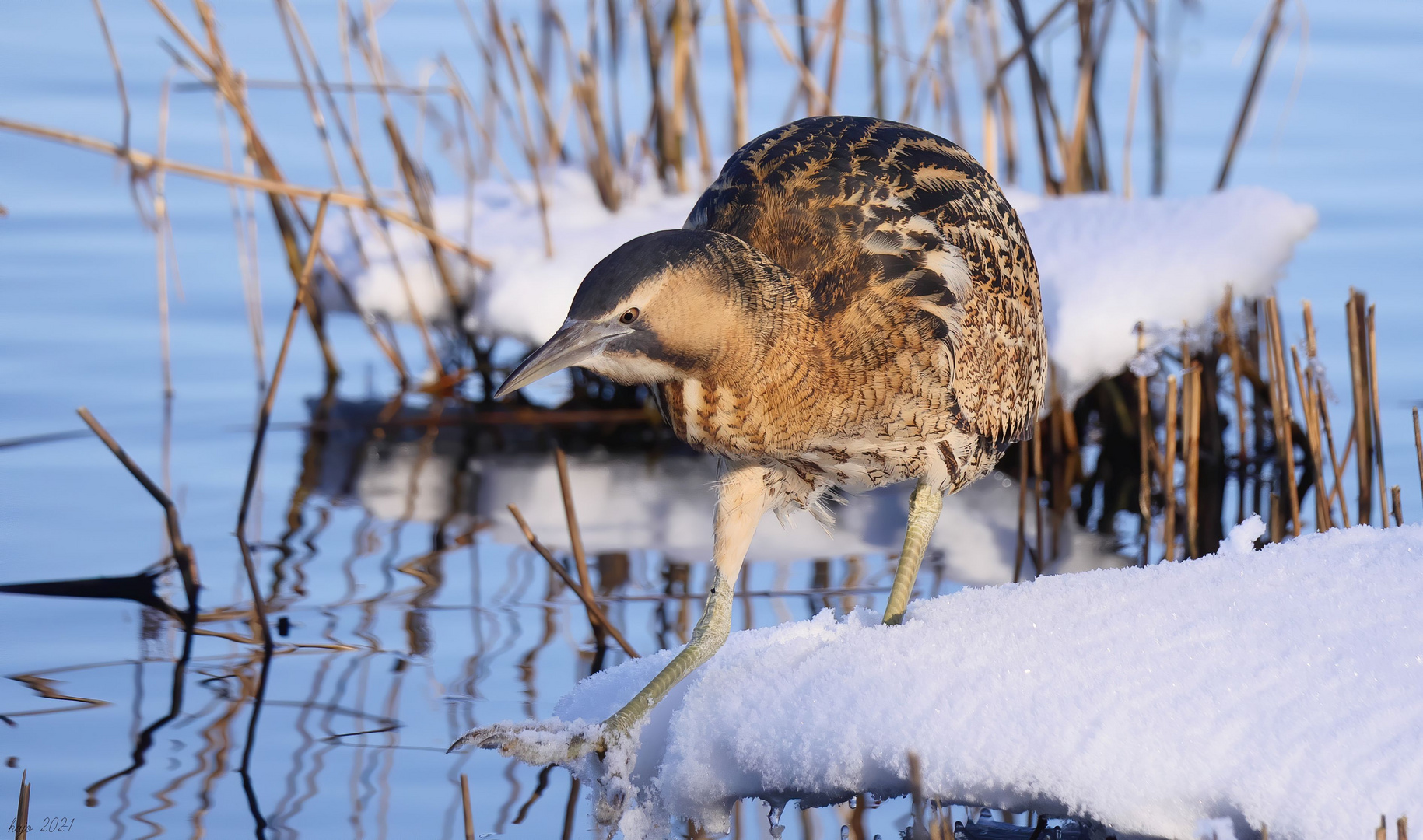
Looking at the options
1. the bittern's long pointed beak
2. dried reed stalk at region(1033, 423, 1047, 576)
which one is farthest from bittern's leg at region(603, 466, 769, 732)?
dried reed stalk at region(1033, 423, 1047, 576)

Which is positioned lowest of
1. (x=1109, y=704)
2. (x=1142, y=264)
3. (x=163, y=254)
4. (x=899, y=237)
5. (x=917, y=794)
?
(x=917, y=794)

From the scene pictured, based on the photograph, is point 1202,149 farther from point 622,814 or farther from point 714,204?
point 622,814

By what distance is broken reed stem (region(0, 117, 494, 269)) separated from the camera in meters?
5.41

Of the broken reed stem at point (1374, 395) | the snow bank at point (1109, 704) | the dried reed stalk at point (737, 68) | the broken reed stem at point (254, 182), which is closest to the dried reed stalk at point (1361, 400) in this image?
the broken reed stem at point (1374, 395)

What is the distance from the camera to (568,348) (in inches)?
117

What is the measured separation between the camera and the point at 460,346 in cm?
692

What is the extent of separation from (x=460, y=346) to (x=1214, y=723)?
4.62 metres

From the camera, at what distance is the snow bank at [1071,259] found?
18.2 feet

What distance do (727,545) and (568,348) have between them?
0.92 meters

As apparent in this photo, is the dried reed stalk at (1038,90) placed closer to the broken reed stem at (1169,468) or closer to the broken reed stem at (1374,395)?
the broken reed stem at (1169,468)

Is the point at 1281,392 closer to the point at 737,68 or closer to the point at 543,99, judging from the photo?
the point at 737,68

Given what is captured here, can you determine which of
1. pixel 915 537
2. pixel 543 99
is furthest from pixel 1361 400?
pixel 543 99

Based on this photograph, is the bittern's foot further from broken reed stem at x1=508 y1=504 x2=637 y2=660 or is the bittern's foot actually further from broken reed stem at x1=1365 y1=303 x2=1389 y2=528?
broken reed stem at x1=1365 y1=303 x2=1389 y2=528

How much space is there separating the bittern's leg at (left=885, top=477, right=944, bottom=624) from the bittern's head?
86 cm
